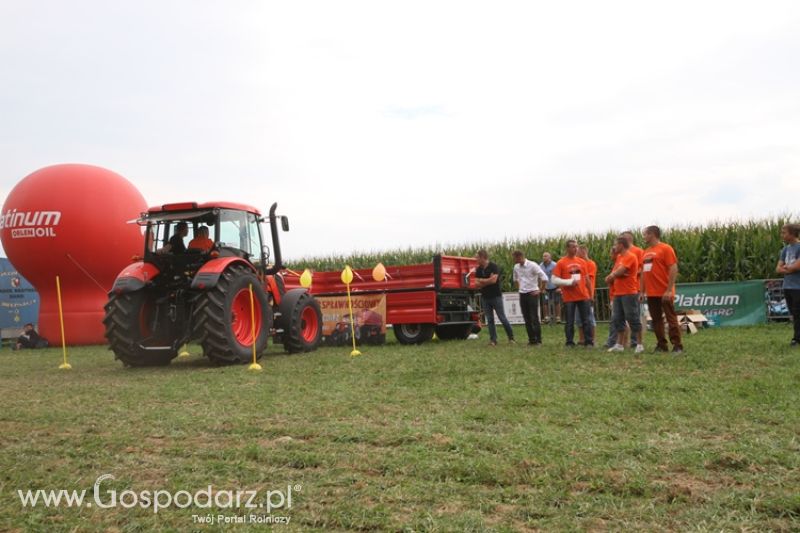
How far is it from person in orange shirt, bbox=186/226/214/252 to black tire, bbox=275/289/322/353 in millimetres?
1734

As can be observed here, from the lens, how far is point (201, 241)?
10.9 meters

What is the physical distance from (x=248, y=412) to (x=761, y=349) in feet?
23.5

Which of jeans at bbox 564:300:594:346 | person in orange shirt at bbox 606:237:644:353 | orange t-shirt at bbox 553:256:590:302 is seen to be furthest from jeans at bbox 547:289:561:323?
person in orange shirt at bbox 606:237:644:353

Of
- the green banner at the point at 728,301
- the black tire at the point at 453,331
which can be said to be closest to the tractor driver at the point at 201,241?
the black tire at the point at 453,331

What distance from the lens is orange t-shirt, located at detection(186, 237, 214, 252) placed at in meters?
10.8

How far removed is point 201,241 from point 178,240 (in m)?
0.38

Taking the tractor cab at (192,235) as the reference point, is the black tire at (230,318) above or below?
below

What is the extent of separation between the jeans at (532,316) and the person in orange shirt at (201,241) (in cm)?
537

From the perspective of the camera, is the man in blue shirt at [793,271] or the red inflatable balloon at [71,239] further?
the red inflatable balloon at [71,239]

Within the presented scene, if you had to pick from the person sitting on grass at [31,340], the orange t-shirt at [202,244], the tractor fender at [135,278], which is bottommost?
the person sitting on grass at [31,340]

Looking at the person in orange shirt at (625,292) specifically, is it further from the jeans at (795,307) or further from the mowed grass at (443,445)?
the jeans at (795,307)

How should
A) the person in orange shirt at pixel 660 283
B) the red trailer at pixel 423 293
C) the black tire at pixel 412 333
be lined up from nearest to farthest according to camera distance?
the person in orange shirt at pixel 660 283 < the red trailer at pixel 423 293 < the black tire at pixel 412 333

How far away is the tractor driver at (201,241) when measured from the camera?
1084 cm

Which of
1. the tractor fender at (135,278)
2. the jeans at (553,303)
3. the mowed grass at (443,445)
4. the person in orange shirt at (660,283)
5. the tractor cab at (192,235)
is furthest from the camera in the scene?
the jeans at (553,303)
